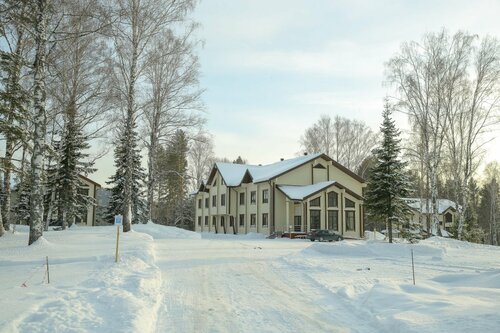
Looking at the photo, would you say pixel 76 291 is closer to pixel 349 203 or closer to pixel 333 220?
pixel 333 220

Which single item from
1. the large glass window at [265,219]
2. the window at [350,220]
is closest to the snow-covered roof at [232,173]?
the large glass window at [265,219]

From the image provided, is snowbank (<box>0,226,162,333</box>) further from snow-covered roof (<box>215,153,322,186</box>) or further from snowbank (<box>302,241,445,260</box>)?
snow-covered roof (<box>215,153,322,186</box>)

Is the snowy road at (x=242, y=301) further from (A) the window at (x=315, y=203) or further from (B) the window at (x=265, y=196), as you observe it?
(B) the window at (x=265, y=196)

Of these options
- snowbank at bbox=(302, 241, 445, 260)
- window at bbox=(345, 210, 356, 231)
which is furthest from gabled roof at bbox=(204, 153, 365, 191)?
snowbank at bbox=(302, 241, 445, 260)

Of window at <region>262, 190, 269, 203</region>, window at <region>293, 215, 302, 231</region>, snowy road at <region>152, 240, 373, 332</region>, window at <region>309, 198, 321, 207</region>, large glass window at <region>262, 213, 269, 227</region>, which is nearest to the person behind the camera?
snowy road at <region>152, 240, 373, 332</region>

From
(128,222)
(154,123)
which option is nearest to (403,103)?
(154,123)

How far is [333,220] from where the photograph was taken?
1702 inches

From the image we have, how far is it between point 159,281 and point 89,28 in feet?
44.0

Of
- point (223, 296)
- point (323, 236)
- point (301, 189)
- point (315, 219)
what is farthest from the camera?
point (301, 189)

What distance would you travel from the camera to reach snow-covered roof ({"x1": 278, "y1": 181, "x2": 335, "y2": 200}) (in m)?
41.3

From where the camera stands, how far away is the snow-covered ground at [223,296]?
283 inches

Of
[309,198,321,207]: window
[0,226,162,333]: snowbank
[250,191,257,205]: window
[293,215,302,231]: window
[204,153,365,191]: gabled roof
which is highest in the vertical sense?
[204,153,365,191]: gabled roof

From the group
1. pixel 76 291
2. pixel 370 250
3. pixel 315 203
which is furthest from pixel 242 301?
pixel 315 203

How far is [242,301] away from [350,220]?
1432 inches
